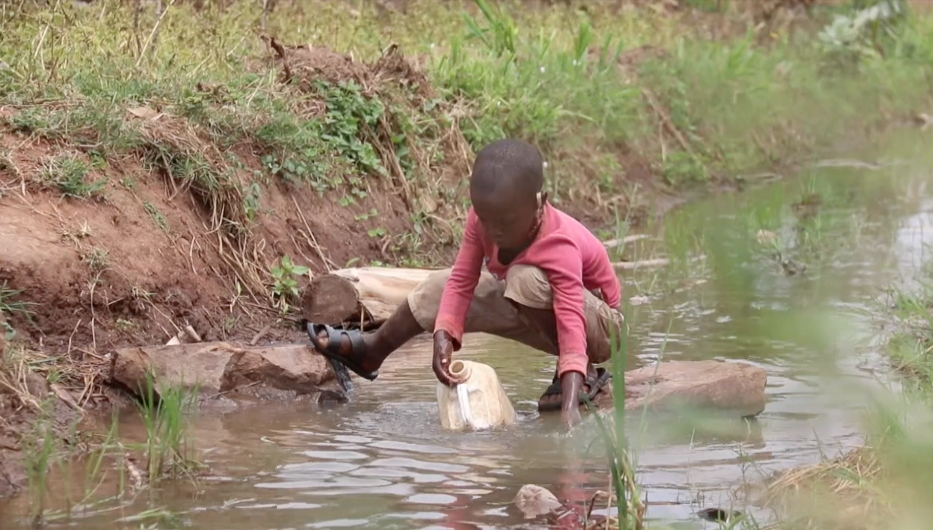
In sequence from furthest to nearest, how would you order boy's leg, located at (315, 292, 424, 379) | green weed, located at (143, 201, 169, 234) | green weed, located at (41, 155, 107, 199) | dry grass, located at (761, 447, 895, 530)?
green weed, located at (143, 201, 169, 234) < green weed, located at (41, 155, 107, 199) < boy's leg, located at (315, 292, 424, 379) < dry grass, located at (761, 447, 895, 530)

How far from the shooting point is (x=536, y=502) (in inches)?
138

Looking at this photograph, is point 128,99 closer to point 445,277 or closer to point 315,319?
→ point 315,319

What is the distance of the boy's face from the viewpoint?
4199mm

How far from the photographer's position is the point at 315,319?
18.7 feet

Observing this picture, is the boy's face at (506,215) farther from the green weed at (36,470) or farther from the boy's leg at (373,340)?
the green weed at (36,470)

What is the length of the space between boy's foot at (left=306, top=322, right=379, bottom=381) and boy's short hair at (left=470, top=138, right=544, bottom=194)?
0.99m

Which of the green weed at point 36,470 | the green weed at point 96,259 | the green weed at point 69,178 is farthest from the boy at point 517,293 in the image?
the green weed at point 36,470

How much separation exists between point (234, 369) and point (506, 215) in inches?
50.0

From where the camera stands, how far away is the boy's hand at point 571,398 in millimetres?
4172

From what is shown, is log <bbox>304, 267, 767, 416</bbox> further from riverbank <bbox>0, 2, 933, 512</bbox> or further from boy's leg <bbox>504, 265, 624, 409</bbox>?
riverbank <bbox>0, 2, 933, 512</bbox>

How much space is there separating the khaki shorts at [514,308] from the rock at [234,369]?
0.47 metres

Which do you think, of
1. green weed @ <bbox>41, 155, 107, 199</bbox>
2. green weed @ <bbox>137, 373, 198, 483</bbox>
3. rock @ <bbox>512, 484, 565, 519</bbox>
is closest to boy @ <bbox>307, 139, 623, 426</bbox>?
rock @ <bbox>512, 484, 565, 519</bbox>

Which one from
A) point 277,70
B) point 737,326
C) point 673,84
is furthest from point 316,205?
point 673,84

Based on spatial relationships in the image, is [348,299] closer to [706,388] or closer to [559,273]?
[559,273]
